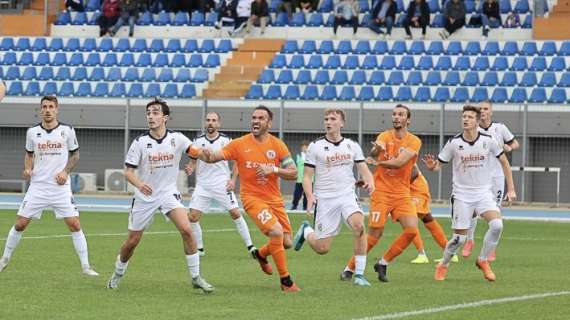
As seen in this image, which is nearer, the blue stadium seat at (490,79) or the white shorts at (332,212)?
the white shorts at (332,212)

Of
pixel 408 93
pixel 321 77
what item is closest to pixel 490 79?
pixel 408 93

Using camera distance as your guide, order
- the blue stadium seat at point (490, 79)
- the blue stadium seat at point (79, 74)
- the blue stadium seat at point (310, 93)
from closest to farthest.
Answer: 1. the blue stadium seat at point (490, 79)
2. the blue stadium seat at point (310, 93)
3. the blue stadium seat at point (79, 74)

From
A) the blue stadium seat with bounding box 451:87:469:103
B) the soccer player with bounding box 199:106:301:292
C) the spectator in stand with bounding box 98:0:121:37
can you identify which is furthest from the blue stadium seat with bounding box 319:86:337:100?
the soccer player with bounding box 199:106:301:292

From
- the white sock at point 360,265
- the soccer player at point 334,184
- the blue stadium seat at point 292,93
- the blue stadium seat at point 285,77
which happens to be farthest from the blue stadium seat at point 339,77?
the white sock at point 360,265

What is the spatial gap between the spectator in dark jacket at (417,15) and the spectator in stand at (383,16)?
0.52 meters

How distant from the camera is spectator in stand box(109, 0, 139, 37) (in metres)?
45.0

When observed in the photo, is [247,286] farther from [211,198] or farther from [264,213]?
[211,198]

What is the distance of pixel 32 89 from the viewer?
4278cm

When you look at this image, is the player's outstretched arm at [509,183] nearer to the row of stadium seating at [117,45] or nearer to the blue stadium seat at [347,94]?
the blue stadium seat at [347,94]

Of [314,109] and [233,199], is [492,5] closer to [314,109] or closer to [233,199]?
[314,109]

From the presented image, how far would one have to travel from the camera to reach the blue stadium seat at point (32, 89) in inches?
1673

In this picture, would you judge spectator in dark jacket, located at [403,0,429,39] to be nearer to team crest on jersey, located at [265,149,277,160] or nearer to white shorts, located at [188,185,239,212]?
white shorts, located at [188,185,239,212]

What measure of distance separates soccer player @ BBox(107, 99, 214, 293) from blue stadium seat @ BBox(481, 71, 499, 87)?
2604cm

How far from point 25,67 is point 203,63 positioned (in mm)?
6145
